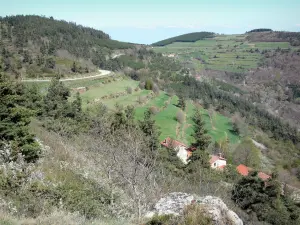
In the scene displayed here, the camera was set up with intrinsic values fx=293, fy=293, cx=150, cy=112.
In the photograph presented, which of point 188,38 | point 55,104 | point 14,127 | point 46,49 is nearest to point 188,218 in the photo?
point 14,127

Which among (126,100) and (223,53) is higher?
(223,53)

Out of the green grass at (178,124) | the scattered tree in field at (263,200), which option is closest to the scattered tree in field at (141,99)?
the green grass at (178,124)

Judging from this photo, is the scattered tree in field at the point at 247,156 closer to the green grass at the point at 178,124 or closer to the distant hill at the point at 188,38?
the green grass at the point at 178,124

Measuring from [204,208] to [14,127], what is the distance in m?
8.60

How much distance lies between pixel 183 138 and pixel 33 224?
34.0 m

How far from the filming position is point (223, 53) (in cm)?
13775

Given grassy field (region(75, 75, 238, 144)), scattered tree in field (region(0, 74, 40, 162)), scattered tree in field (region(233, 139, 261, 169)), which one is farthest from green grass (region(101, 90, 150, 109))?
scattered tree in field (region(0, 74, 40, 162))

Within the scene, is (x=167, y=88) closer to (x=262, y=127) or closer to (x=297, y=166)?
(x=262, y=127)

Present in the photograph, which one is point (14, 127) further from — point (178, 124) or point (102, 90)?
point (102, 90)

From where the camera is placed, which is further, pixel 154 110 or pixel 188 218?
pixel 154 110

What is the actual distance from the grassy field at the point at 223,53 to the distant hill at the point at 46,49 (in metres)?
42.3

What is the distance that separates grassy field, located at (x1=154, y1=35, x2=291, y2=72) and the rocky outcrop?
10838 cm

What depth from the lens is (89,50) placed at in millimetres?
79438

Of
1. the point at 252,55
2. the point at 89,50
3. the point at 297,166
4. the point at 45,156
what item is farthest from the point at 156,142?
the point at 252,55
